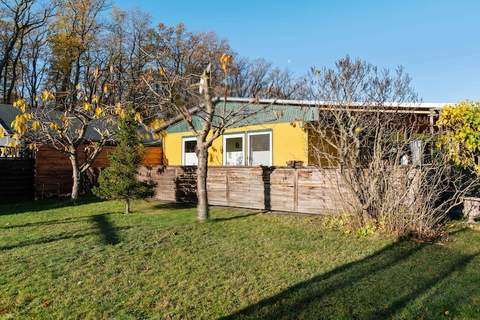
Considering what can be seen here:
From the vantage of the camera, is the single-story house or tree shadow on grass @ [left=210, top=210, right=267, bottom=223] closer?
tree shadow on grass @ [left=210, top=210, right=267, bottom=223]

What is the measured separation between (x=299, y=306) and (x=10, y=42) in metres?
31.3

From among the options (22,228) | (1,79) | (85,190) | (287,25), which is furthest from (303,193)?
(1,79)

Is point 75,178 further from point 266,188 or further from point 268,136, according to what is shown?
point 266,188

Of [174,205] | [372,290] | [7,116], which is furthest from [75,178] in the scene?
[372,290]

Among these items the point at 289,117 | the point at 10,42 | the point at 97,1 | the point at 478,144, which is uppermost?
the point at 97,1

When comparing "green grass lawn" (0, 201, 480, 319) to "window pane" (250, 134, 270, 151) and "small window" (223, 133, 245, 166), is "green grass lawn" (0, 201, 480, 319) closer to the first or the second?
"window pane" (250, 134, 270, 151)

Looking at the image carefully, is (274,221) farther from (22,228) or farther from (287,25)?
(287,25)

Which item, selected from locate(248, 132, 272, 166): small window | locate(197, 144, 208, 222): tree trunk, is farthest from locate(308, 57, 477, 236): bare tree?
locate(248, 132, 272, 166): small window

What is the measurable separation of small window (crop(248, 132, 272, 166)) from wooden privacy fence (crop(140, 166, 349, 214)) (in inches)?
101

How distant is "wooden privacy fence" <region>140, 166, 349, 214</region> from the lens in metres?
8.92

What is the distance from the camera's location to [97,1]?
3075cm

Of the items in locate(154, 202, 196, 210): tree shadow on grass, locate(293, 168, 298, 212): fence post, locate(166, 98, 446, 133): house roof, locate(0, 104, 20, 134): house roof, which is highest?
locate(0, 104, 20, 134): house roof

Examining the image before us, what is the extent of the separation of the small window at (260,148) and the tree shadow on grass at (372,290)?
7.77 meters

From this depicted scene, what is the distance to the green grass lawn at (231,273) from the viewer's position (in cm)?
376
